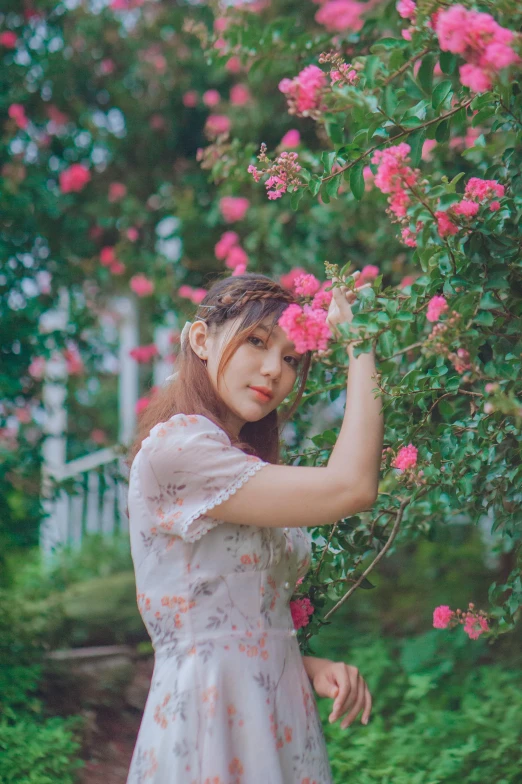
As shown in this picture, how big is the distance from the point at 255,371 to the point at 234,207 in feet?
8.52

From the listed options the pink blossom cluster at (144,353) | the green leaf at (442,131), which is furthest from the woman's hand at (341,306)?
the pink blossom cluster at (144,353)

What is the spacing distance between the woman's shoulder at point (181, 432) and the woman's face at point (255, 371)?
0.09m

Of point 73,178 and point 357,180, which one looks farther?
point 73,178

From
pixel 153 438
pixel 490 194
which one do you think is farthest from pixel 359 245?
pixel 153 438

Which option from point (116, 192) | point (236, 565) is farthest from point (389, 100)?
point (116, 192)

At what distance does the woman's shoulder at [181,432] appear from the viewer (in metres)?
1.47

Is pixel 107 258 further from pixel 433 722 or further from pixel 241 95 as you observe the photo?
pixel 433 722

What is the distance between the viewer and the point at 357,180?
5.15 ft

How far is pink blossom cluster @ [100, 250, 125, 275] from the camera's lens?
15.6ft

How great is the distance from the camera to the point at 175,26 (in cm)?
525

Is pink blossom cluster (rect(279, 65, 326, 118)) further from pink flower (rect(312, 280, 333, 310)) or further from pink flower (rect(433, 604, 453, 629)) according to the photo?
pink flower (rect(433, 604, 453, 629))

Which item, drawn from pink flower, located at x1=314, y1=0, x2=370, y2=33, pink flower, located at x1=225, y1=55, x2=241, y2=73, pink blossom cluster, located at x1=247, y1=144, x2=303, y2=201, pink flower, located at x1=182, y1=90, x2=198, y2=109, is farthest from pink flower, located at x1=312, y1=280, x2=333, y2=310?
pink flower, located at x1=182, y1=90, x2=198, y2=109

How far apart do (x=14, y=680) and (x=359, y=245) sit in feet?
7.93

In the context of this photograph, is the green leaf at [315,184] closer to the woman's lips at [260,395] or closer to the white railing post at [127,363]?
the woman's lips at [260,395]
